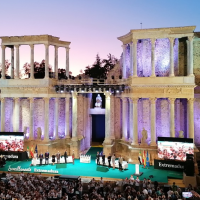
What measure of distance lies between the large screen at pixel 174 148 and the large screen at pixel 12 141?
15.5m

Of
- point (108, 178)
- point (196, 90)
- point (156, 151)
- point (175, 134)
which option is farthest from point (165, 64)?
point (108, 178)

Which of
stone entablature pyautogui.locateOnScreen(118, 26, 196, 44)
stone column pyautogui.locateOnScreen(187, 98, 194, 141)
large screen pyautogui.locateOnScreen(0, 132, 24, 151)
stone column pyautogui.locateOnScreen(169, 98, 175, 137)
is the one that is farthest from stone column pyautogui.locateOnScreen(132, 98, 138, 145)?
large screen pyautogui.locateOnScreen(0, 132, 24, 151)

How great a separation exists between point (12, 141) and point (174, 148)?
1789 cm

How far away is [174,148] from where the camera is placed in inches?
981

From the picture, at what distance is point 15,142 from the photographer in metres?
29.2

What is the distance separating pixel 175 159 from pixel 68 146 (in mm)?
13259

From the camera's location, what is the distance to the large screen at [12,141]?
29141mm

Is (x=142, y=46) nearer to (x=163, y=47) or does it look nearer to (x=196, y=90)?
(x=163, y=47)

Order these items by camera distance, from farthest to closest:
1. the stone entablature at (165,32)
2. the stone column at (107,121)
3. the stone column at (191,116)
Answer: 1. the stone column at (107,121)
2. the stone column at (191,116)
3. the stone entablature at (165,32)

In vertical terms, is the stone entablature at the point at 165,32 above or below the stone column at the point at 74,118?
above

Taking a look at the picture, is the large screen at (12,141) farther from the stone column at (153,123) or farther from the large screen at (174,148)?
the large screen at (174,148)

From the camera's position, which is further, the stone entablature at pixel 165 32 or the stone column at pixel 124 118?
the stone column at pixel 124 118

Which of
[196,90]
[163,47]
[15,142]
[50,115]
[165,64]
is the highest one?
[163,47]

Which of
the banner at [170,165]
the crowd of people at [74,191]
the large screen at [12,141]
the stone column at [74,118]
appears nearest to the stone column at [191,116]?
the banner at [170,165]
